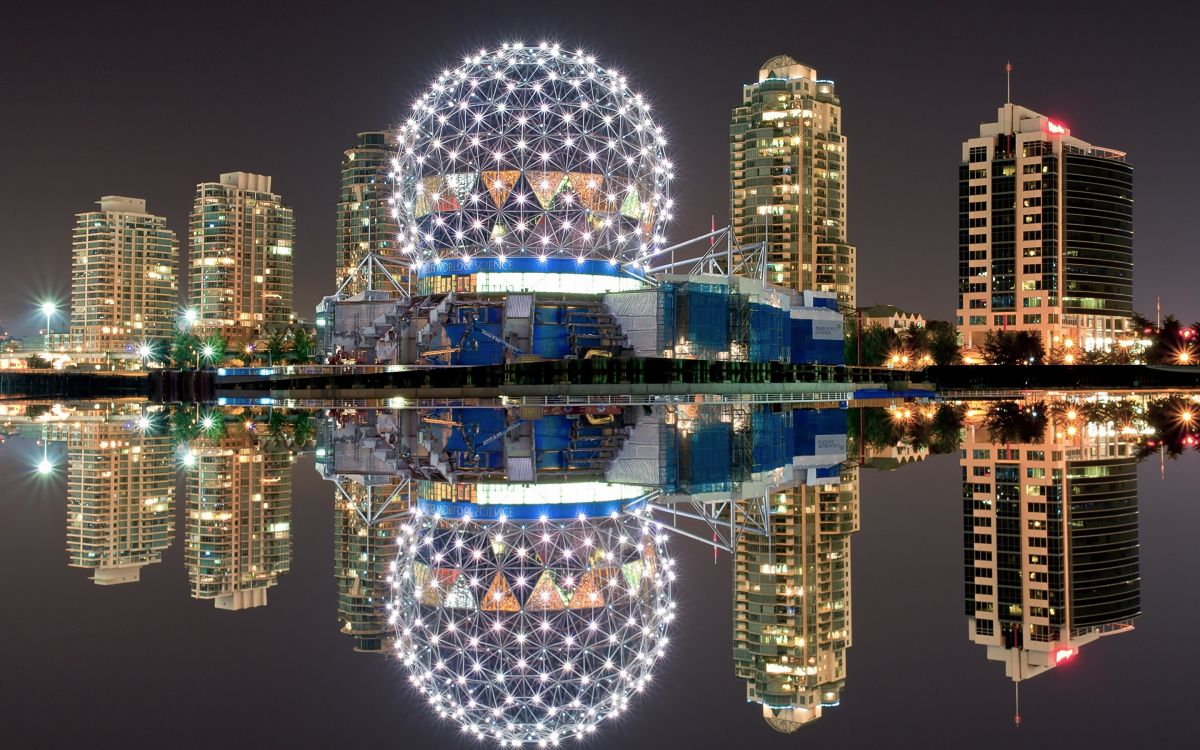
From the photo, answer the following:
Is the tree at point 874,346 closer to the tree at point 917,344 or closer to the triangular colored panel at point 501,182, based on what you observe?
the tree at point 917,344

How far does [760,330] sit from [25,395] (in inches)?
1861

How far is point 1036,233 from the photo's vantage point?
138250mm

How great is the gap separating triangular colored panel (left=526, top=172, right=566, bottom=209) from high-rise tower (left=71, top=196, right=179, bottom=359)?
133917mm

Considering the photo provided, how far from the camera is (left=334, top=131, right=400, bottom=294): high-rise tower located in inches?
6831

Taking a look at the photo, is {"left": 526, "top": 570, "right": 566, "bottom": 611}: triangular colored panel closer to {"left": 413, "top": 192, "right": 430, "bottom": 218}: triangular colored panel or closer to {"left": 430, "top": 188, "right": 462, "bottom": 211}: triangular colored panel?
{"left": 430, "top": 188, "right": 462, "bottom": 211}: triangular colored panel

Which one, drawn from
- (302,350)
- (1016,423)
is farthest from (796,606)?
(302,350)

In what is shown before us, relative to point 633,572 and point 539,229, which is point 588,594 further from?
point 539,229

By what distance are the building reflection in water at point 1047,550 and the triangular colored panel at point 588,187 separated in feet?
147

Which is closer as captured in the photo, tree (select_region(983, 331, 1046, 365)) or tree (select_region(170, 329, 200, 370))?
tree (select_region(170, 329, 200, 370))

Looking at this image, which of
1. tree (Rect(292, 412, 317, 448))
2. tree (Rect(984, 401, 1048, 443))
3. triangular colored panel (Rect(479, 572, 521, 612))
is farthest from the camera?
tree (Rect(984, 401, 1048, 443))

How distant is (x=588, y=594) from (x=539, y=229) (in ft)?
188

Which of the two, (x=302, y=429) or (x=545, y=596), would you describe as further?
(x=302, y=429)

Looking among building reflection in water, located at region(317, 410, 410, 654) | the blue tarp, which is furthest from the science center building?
building reflection in water, located at region(317, 410, 410, 654)

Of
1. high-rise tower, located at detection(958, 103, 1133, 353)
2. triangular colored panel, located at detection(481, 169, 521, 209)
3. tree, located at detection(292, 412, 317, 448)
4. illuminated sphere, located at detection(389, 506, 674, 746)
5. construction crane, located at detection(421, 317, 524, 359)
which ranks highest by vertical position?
high-rise tower, located at detection(958, 103, 1133, 353)
